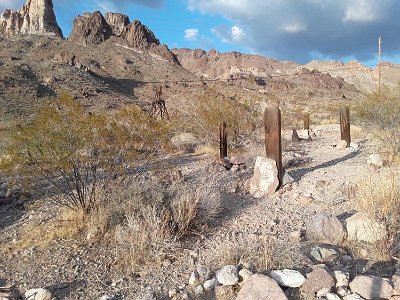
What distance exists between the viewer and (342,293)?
4051 mm

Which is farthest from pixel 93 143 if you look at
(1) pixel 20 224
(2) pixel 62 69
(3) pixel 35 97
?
(2) pixel 62 69

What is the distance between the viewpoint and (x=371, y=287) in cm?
401

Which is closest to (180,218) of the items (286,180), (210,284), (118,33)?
(210,284)

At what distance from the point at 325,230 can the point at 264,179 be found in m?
2.65

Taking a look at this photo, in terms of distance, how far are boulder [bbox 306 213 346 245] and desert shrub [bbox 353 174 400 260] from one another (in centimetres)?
40

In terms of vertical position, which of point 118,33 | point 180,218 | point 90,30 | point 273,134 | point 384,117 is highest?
point 118,33

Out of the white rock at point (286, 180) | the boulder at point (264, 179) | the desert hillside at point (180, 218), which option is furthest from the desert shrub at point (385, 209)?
the white rock at point (286, 180)

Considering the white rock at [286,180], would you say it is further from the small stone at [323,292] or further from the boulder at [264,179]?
the small stone at [323,292]

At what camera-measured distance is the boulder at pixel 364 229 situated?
519cm

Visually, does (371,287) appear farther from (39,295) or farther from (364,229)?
(39,295)

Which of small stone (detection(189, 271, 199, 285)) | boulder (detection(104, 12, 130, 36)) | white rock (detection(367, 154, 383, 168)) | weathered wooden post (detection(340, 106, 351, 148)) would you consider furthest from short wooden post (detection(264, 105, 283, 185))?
boulder (detection(104, 12, 130, 36))

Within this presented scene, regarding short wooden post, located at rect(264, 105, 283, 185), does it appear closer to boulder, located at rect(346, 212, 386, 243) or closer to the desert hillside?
the desert hillside

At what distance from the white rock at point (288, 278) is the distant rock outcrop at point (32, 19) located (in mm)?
96727

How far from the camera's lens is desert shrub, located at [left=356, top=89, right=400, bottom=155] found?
11601mm
